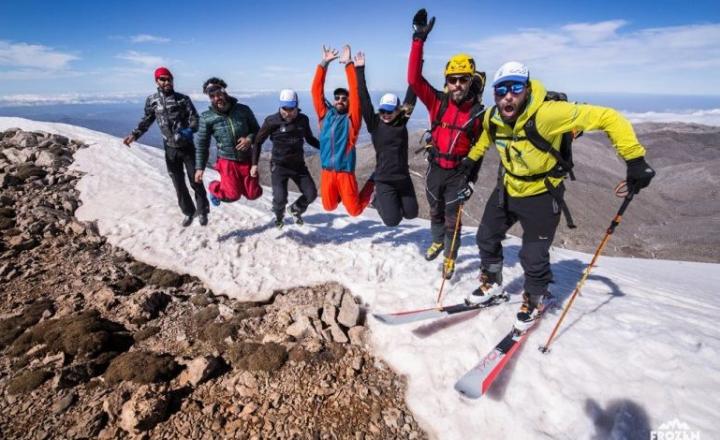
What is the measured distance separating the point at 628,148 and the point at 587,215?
59215 mm

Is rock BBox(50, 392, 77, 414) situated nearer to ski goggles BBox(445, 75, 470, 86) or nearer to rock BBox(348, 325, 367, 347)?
rock BBox(348, 325, 367, 347)

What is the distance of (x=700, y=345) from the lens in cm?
559

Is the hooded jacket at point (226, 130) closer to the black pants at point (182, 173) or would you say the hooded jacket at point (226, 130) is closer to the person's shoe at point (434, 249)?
the black pants at point (182, 173)

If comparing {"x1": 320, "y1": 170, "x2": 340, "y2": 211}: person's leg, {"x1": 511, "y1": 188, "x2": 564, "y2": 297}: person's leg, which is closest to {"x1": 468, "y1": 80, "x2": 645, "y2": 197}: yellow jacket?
{"x1": 511, "y1": 188, "x2": 564, "y2": 297}: person's leg

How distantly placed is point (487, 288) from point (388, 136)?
3.68 metres

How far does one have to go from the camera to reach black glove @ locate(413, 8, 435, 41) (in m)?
6.32

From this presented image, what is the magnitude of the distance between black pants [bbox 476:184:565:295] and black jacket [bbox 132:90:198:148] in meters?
7.66

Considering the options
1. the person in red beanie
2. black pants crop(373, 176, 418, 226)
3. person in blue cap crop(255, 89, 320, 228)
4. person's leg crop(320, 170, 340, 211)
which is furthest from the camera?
the person in red beanie

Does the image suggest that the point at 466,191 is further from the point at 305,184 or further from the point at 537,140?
the point at 305,184

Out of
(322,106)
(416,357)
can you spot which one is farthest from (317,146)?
(416,357)

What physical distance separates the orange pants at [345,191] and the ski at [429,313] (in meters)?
Result: 2.86

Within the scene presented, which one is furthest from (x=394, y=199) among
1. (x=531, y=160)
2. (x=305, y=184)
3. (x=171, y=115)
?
(x=171, y=115)

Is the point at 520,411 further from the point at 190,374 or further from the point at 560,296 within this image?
the point at 190,374

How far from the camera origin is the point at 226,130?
8.82 meters
